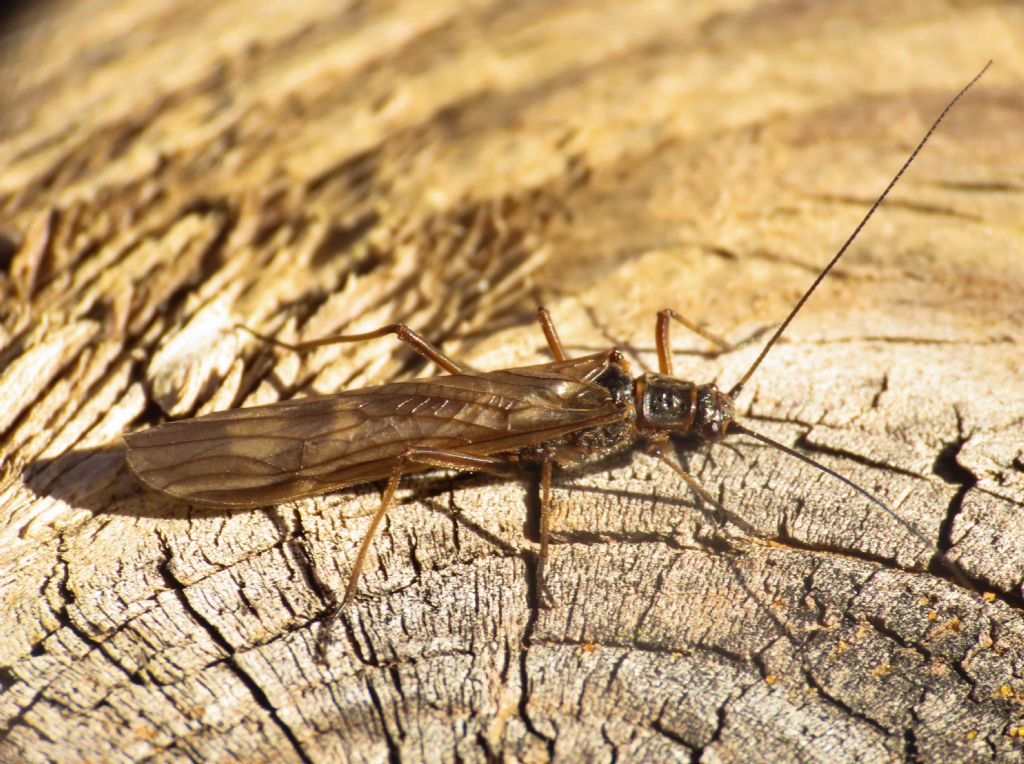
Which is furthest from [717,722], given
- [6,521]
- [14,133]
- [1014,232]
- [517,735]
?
[14,133]

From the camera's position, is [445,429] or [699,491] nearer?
[699,491]

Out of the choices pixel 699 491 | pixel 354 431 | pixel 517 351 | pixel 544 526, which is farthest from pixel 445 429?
pixel 699 491

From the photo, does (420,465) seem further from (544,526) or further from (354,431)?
(544,526)

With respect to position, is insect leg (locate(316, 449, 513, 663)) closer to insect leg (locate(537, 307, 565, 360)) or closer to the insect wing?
the insect wing

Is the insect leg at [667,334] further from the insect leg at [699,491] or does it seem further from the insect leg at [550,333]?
the insect leg at [699,491]

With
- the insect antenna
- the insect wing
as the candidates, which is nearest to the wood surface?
the insect antenna

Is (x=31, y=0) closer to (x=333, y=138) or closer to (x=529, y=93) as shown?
(x=333, y=138)
